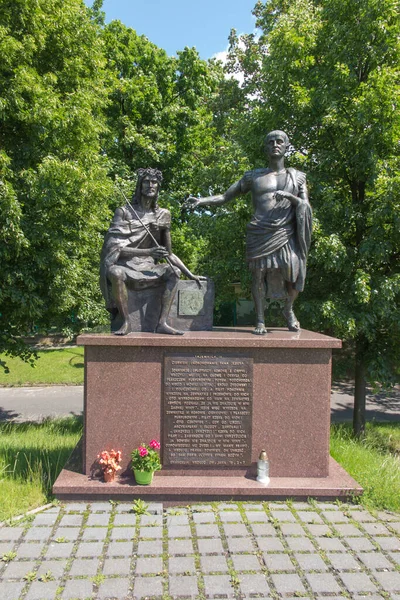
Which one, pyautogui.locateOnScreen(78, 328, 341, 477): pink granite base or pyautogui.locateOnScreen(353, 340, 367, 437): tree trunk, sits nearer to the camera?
pyautogui.locateOnScreen(78, 328, 341, 477): pink granite base

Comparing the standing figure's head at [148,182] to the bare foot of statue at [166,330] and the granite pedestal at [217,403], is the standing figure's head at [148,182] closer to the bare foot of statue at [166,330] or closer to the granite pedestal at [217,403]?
the bare foot of statue at [166,330]

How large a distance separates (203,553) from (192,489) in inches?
33.4

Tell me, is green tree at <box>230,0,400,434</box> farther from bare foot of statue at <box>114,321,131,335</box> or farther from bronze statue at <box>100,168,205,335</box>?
bare foot of statue at <box>114,321,131,335</box>

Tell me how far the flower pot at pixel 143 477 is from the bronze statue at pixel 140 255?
4.53ft

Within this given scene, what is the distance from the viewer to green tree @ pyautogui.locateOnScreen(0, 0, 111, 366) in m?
6.89

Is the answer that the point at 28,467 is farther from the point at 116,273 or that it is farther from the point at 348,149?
the point at 348,149

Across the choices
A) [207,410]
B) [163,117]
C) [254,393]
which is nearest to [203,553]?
[207,410]

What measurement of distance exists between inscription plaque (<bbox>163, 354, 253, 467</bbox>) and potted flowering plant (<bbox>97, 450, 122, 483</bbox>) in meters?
0.46

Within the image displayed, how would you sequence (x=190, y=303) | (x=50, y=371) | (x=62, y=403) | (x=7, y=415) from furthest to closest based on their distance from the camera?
(x=50, y=371)
(x=62, y=403)
(x=7, y=415)
(x=190, y=303)

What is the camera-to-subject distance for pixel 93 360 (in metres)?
4.51

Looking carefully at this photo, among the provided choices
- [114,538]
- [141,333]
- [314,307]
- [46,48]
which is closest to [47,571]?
[114,538]

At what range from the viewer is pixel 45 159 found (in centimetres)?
691

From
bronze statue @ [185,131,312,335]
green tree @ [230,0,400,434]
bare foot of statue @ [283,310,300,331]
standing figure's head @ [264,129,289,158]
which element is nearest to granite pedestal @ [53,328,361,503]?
bronze statue @ [185,131,312,335]

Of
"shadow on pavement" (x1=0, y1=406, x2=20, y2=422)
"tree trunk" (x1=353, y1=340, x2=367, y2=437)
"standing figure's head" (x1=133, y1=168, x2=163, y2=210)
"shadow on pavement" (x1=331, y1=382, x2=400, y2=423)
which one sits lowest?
"shadow on pavement" (x1=331, y1=382, x2=400, y2=423)
